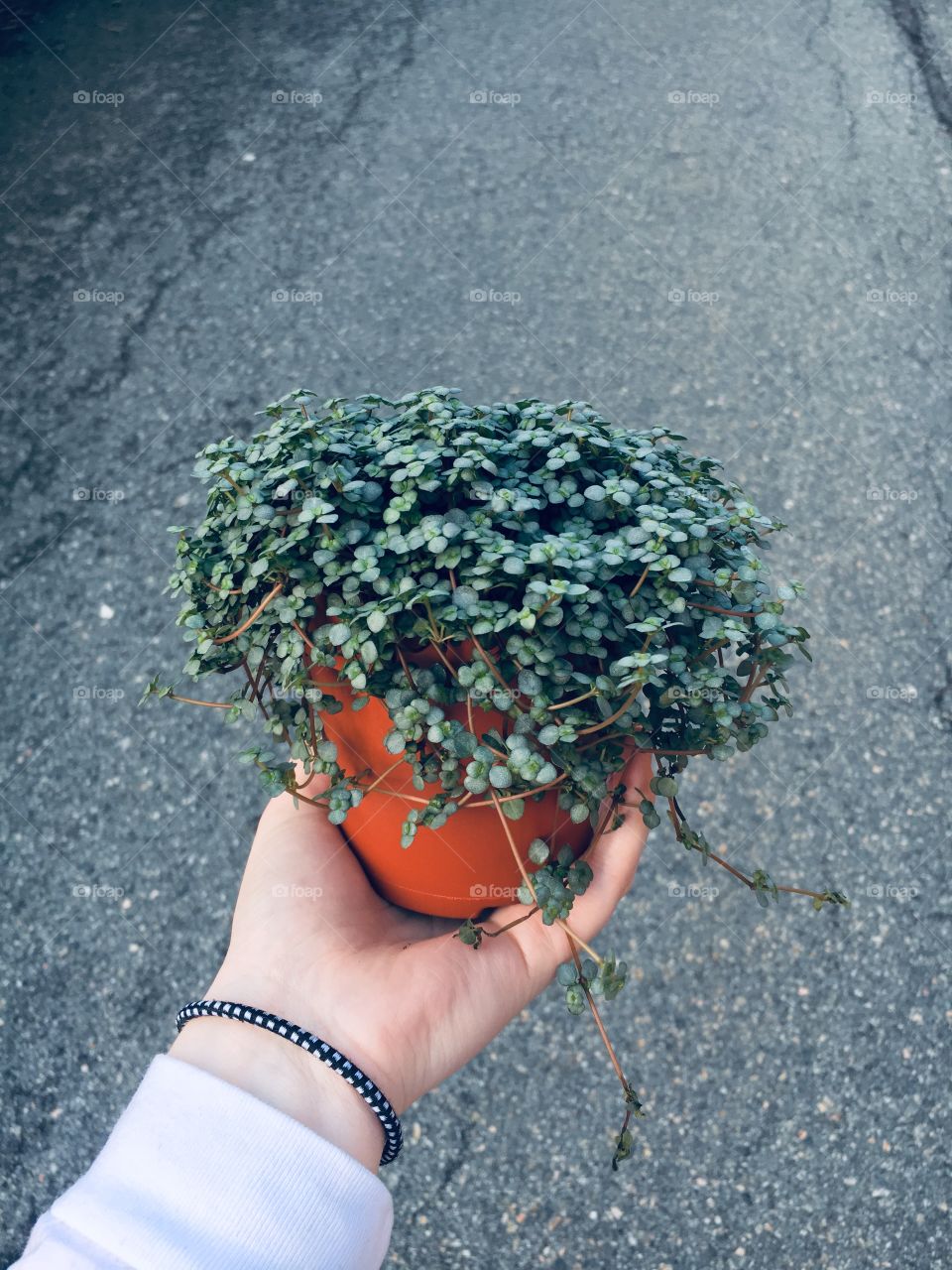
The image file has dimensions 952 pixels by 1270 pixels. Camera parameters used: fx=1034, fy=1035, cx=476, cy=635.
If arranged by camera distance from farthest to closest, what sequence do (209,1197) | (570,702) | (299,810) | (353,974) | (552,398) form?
(552,398) → (299,810) → (353,974) → (570,702) → (209,1197)

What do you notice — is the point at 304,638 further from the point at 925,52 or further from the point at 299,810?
the point at 925,52

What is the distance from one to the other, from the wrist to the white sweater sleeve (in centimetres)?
6

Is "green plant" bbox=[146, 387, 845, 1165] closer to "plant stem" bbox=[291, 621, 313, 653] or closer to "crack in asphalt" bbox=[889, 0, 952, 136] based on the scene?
"plant stem" bbox=[291, 621, 313, 653]

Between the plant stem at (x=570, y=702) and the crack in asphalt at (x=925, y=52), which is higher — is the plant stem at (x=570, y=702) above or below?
below

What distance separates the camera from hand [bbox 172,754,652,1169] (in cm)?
112

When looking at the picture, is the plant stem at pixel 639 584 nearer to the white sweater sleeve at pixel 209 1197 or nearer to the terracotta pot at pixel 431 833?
the terracotta pot at pixel 431 833

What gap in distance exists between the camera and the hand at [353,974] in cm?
112

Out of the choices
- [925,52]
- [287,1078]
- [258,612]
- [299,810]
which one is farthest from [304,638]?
[925,52]

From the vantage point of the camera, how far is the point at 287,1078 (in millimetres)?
1103

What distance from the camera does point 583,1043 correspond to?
2.00 m

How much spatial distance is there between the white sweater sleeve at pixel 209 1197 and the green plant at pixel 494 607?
285mm

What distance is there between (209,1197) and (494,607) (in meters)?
0.60

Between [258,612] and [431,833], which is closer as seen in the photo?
[258,612]

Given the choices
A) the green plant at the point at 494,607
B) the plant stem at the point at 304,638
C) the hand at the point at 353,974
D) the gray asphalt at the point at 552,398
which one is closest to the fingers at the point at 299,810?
the hand at the point at 353,974
